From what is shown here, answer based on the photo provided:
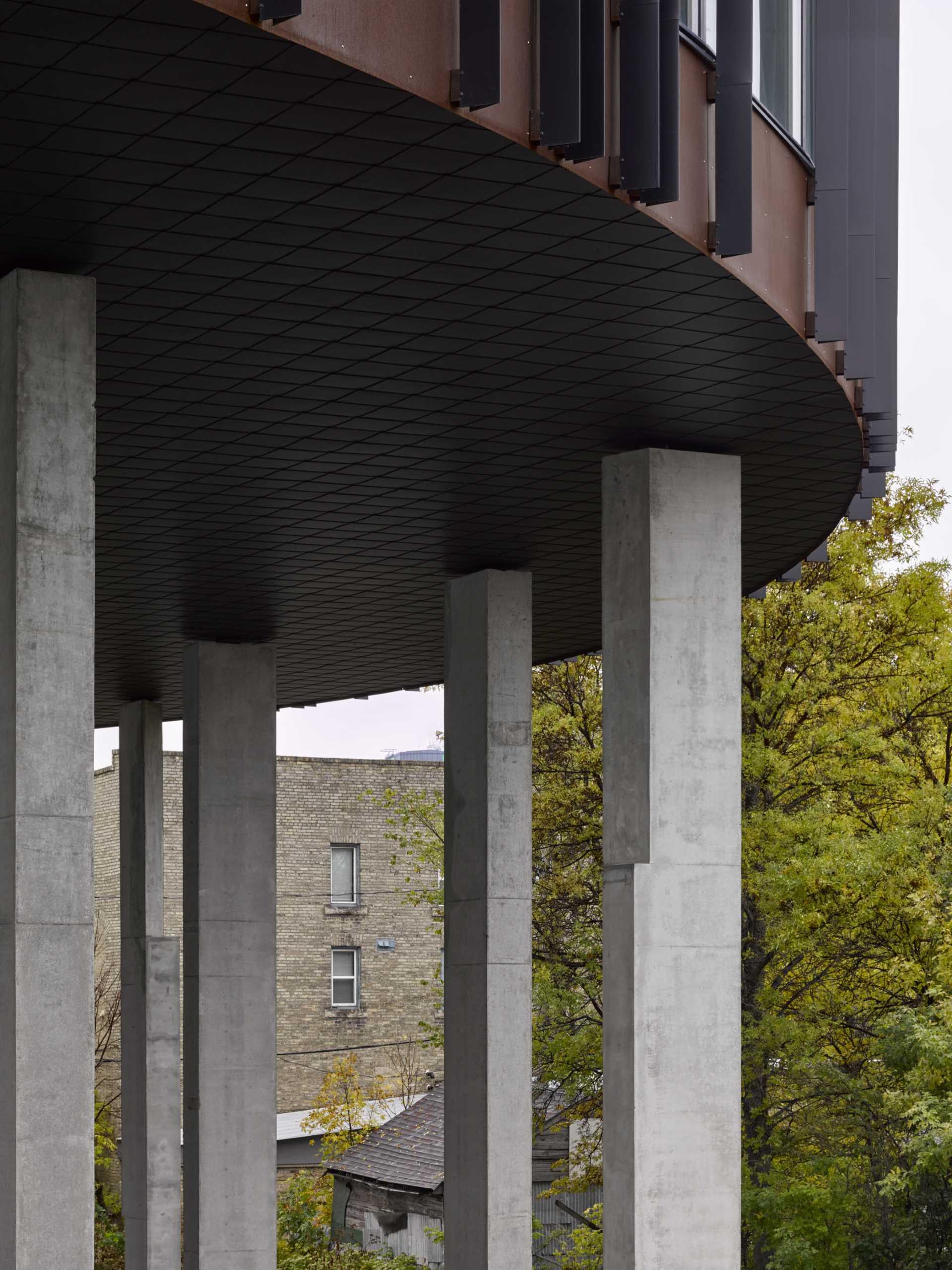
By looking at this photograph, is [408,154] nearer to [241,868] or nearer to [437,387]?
[437,387]

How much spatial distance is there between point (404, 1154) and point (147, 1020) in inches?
459

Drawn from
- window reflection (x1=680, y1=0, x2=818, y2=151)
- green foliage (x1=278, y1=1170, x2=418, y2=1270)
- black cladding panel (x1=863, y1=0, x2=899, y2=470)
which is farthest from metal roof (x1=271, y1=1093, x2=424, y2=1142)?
window reflection (x1=680, y1=0, x2=818, y2=151)

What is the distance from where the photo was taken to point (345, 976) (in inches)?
1750


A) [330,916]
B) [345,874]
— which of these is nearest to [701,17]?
[330,916]

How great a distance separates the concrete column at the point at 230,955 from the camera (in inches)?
801

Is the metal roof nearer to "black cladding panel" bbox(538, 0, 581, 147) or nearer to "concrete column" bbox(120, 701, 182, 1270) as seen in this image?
"concrete column" bbox(120, 701, 182, 1270)

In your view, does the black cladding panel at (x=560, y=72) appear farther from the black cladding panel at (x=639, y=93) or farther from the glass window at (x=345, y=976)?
the glass window at (x=345, y=976)

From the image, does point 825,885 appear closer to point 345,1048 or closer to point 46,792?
point 46,792

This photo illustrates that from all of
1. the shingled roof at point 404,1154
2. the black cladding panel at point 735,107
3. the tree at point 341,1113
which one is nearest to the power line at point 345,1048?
the tree at point 341,1113

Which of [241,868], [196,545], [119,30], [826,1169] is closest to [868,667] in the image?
[826,1169]

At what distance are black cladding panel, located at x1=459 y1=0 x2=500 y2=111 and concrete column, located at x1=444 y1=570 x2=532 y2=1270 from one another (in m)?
9.63

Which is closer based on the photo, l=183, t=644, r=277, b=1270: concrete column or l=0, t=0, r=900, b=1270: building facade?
l=0, t=0, r=900, b=1270: building facade

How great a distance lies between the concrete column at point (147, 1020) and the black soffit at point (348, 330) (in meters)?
7.17

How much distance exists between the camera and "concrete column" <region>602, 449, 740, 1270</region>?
12.9 meters
